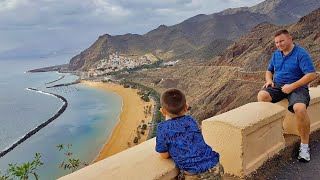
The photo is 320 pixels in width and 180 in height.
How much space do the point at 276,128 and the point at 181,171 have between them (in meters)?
1.98

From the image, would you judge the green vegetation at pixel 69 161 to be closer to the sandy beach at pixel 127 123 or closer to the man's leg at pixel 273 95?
the sandy beach at pixel 127 123

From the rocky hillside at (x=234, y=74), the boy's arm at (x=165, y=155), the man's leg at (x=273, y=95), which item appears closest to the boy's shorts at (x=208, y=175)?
the boy's arm at (x=165, y=155)

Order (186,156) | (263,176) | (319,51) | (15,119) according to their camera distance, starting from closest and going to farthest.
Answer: (186,156) → (263,176) → (319,51) → (15,119)

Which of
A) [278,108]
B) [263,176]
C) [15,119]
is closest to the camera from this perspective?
[263,176]

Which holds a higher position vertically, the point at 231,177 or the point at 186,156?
the point at 186,156

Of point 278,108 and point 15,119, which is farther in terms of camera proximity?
point 15,119

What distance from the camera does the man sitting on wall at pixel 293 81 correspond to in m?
4.68

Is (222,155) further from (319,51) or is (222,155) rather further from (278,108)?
(319,51)

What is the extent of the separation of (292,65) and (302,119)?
30.0 inches

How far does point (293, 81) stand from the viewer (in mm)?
4949

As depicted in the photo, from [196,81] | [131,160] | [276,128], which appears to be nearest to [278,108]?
[276,128]

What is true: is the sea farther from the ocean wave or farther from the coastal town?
the coastal town


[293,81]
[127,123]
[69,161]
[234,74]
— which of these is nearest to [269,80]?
[293,81]

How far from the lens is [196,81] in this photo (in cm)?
7400
